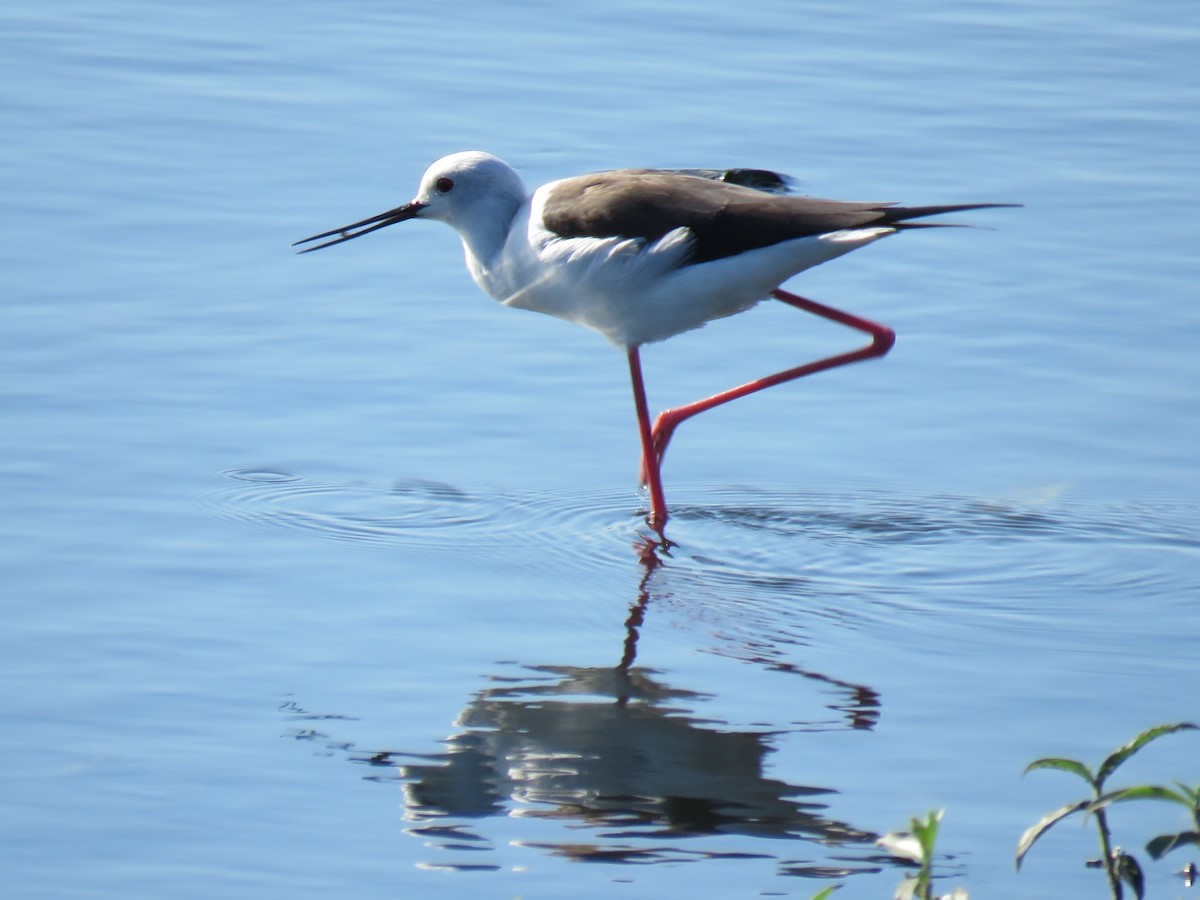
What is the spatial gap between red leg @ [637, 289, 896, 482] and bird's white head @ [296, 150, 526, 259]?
2.39 ft

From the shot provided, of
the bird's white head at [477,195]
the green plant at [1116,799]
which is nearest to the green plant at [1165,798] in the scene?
the green plant at [1116,799]

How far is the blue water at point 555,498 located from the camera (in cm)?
438

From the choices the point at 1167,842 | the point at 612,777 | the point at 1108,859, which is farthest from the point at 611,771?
the point at 1167,842

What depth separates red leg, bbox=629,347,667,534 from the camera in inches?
249

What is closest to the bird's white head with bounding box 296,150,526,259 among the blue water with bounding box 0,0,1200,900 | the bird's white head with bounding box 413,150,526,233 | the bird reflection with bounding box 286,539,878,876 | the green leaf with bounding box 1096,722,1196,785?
the bird's white head with bounding box 413,150,526,233

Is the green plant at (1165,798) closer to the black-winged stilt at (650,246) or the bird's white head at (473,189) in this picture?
the black-winged stilt at (650,246)

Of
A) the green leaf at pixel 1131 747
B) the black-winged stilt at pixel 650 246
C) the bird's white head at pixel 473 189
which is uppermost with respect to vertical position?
the bird's white head at pixel 473 189

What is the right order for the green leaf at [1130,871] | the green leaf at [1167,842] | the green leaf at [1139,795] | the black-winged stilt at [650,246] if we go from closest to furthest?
the green leaf at [1139,795]
the green leaf at [1167,842]
the green leaf at [1130,871]
the black-winged stilt at [650,246]

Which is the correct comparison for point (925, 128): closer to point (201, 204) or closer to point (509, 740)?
point (201, 204)

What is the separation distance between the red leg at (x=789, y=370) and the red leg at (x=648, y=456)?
19mm

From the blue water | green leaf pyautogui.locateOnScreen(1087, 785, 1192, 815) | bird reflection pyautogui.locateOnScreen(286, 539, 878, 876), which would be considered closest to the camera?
green leaf pyautogui.locateOnScreen(1087, 785, 1192, 815)

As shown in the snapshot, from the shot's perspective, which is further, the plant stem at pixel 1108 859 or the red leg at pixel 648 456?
the red leg at pixel 648 456

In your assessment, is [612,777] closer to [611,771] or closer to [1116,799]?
[611,771]

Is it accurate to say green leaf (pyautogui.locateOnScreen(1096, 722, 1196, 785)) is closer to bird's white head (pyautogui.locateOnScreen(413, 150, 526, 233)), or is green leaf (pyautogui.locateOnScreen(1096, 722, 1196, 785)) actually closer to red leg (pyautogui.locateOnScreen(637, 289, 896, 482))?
red leg (pyautogui.locateOnScreen(637, 289, 896, 482))
